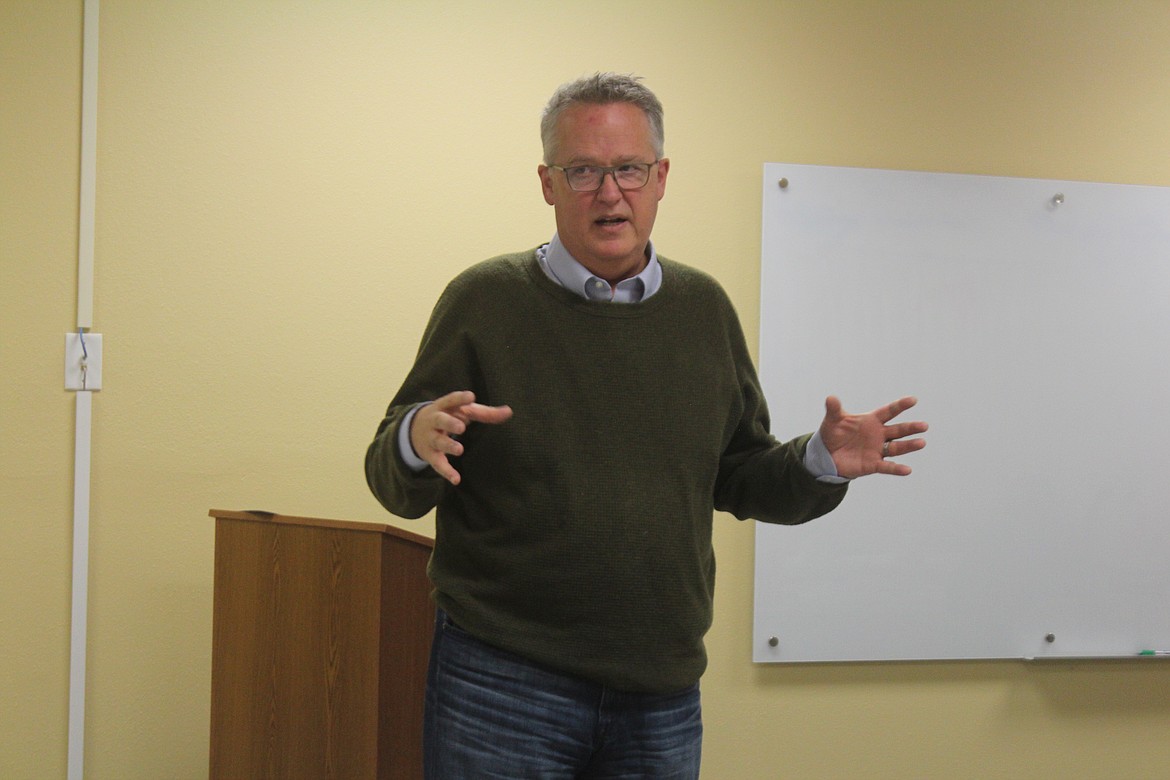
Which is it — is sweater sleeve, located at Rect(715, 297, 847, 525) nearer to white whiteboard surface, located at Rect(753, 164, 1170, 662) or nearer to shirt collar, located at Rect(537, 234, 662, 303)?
shirt collar, located at Rect(537, 234, 662, 303)

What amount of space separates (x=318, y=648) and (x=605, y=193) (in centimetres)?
97

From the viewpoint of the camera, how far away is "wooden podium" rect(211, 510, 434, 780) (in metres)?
1.90

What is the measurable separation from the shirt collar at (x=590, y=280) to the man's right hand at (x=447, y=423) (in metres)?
0.32

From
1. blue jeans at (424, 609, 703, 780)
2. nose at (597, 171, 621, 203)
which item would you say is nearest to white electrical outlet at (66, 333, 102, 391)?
blue jeans at (424, 609, 703, 780)

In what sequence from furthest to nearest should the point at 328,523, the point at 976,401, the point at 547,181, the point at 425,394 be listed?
the point at 976,401, the point at 328,523, the point at 547,181, the point at 425,394

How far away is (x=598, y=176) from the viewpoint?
1.63 meters

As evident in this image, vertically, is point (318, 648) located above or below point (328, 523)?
below

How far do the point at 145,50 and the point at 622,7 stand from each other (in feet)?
4.03

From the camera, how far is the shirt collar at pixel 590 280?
1.64m

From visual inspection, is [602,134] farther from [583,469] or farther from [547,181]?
[583,469]

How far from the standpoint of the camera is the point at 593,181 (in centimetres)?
163

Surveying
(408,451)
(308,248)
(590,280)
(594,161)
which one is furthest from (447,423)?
(308,248)

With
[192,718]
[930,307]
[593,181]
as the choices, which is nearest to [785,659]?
[930,307]

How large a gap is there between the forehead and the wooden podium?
28.8 inches
